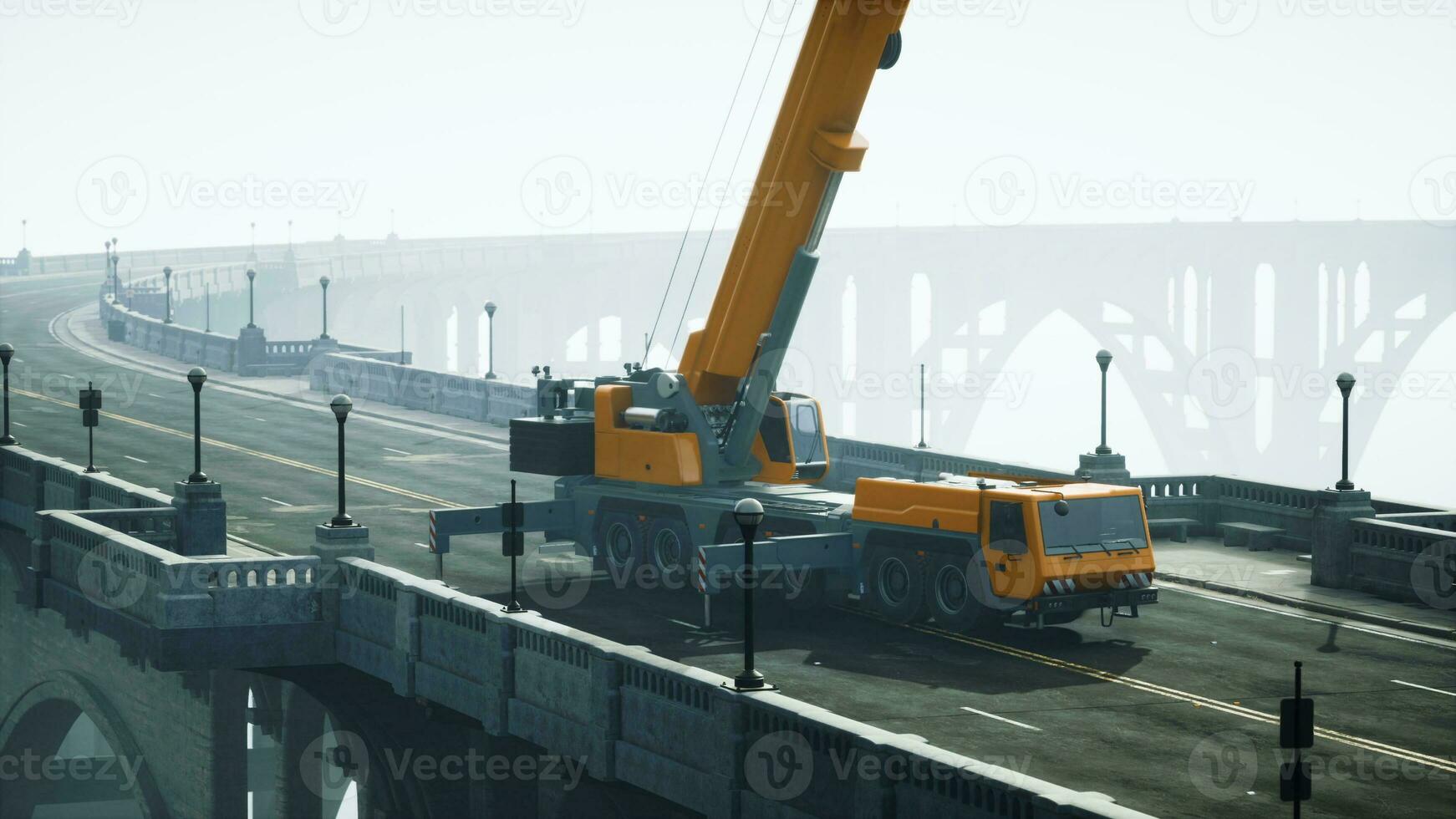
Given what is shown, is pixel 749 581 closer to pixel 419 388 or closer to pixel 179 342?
pixel 419 388

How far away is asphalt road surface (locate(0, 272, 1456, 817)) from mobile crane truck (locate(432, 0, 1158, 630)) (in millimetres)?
726

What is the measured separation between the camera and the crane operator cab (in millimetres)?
30719

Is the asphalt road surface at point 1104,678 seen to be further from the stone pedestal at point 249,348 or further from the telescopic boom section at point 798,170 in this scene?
the stone pedestal at point 249,348

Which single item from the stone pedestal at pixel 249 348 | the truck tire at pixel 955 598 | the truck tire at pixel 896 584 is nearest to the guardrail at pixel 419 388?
the stone pedestal at pixel 249 348

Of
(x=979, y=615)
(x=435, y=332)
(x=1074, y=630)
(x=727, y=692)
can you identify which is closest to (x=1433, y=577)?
(x=1074, y=630)

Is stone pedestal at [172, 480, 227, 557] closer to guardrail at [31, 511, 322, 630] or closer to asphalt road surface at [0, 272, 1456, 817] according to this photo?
guardrail at [31, 511, 322, 630]

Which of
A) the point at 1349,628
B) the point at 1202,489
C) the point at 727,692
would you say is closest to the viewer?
the point at 727,692

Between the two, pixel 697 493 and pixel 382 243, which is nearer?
pixel 697 493

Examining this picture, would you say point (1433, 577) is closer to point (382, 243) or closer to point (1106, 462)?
point (1106, 462)

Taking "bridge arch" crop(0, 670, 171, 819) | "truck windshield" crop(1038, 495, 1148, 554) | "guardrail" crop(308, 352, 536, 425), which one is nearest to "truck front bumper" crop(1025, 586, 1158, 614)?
"truck windshield" crop(1038, 495, 1148, 554)

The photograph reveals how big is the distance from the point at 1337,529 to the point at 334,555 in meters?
16.2

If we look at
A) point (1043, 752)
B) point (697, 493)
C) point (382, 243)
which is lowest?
point (1043, 752)

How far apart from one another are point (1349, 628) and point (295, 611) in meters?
15.8

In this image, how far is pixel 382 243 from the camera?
470ft
